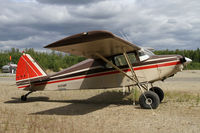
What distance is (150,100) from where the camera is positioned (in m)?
6.89

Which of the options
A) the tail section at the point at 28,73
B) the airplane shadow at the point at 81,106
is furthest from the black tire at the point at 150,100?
the tail section at the point at 28,73

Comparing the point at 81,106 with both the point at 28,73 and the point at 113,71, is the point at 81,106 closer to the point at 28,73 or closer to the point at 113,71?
the point at 113,71

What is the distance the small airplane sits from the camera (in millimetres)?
6867

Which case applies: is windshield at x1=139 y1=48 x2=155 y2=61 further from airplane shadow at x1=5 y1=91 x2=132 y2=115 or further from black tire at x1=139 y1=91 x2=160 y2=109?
airplane shadow at x1=5 y1=91 x2=132 y2=115

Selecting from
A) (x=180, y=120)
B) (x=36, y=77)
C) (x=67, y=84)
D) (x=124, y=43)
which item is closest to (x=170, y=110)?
(x=180, y=120)

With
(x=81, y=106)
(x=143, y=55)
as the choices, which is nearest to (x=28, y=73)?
(x=81, y=106)

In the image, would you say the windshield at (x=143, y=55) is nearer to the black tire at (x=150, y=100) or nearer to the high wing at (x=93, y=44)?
the high wing at (x=93, y=44)

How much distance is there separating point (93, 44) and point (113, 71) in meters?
2.02

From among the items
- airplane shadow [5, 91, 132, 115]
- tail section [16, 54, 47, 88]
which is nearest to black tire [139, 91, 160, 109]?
airplane shadow [5, 91, 132, 115]

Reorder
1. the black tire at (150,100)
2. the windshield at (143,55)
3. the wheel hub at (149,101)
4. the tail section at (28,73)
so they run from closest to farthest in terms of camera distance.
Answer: the black tire at (150,100)
the wheel hub at (149,101)
the windshield at (143,55)
the tail section at (28,73)

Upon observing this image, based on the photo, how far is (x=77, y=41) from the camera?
5.34 meters

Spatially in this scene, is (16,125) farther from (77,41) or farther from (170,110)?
(170,110)

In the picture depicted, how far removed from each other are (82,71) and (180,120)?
182 inches

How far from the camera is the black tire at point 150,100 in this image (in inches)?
266
